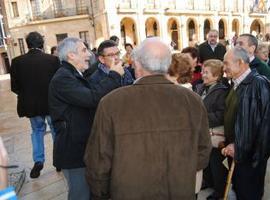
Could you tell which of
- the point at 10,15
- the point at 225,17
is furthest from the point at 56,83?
the point at 225,17

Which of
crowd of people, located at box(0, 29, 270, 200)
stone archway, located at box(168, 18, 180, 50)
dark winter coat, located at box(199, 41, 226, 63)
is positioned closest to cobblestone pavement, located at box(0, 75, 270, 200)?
crowd of people, located at box(0, 29, 270, 200)

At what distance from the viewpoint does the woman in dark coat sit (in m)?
3.22

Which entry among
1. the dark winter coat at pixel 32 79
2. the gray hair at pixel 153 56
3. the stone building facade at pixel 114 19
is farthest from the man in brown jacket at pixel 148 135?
the stone building facade at pixel 114 19

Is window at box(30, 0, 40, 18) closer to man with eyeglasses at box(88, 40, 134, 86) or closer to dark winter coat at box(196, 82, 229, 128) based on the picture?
man with eyeglasses at box(88, 40, 134, 86)

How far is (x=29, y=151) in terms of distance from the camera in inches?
232

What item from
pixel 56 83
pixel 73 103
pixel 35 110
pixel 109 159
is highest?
pixel 56 83

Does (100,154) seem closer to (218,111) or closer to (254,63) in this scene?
(218,111)

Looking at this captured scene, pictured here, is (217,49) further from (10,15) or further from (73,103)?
(10,15)

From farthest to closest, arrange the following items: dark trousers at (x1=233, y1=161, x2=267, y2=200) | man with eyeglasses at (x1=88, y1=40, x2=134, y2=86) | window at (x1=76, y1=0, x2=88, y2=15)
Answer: window at (x1=76, y1=0, x2=88, y2=15) < man with eyeglasses at (x1=88, y1=40, x2=134, y2=86) < dark trousers at (x1=233, y1=161, x2=267, y2=200)

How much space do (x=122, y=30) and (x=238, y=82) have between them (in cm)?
2959

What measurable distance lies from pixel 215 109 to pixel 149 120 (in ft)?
5.18

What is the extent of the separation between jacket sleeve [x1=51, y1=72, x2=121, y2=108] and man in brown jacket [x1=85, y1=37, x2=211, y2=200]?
453 mm

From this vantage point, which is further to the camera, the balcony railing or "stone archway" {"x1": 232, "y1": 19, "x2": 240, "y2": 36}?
"stone archway" {"x1": 232, "y1": 19, "x2": 240, "y2": 36}

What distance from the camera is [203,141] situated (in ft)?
6.67
